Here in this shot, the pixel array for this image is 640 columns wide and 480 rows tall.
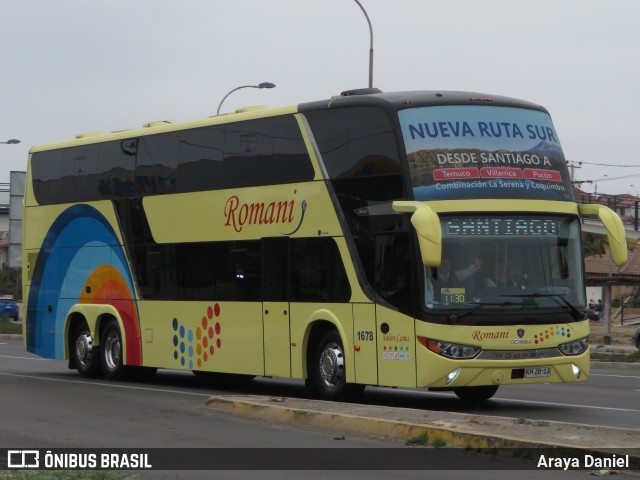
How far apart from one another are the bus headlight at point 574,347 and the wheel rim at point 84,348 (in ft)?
33.4

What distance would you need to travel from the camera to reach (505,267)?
15930mm

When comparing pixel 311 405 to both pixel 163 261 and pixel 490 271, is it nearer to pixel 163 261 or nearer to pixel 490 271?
pixel 490 271

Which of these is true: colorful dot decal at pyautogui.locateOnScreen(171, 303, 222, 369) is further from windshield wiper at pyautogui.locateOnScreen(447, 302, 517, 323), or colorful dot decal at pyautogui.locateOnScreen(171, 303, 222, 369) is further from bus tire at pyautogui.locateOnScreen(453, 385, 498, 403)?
windshield wiper at pyautogui.locateOnScreen(447, 302, 517, 323)

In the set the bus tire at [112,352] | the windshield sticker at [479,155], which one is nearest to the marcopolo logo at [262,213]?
the windshield sticker at [479,155]

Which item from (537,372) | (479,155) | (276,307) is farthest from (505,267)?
(276,307)

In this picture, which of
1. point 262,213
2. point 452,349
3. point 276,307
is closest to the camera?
point 452,349

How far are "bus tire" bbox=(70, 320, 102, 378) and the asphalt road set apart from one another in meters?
0.44

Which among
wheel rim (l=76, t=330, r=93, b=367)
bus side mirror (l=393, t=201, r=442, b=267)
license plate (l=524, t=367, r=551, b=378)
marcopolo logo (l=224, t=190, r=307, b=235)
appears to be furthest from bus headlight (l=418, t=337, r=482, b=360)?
wheel rim (l=76, t=330, r=93, b=367)

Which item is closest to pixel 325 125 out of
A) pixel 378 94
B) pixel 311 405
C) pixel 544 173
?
pixel 378 94

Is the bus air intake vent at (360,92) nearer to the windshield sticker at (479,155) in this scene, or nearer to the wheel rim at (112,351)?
the windshield sticker at (479,155)

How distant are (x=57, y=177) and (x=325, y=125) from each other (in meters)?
8.40

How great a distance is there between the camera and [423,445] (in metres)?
12.3

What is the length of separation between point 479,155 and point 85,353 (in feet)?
33.2

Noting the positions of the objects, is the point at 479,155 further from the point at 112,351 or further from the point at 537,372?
the point at 112,351
